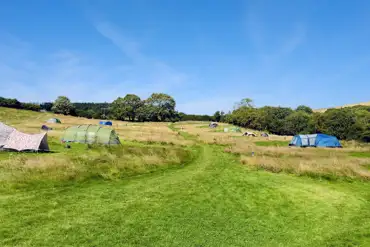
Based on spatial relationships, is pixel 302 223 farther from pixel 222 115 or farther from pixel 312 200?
pixel 222 115

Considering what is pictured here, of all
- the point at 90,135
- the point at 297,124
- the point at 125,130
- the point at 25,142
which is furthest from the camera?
the point at 297,124

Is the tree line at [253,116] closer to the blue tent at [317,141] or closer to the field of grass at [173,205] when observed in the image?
the blue tent at [317,141]

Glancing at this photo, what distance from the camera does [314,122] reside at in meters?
77.2

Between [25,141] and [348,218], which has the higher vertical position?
[25,141]

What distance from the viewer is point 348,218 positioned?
996cm

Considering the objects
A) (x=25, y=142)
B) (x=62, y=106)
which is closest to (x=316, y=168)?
(x=25, y=142)

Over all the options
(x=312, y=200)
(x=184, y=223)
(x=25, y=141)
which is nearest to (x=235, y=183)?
(x=312, y=200)

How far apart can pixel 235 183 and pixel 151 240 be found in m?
8.32

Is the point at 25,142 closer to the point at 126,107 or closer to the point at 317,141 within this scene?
the point at 317,141

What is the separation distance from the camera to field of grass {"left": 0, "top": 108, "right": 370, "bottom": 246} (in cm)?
757

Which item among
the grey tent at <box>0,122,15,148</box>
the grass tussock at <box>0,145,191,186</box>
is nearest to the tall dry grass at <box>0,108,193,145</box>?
the grey tent at <box>0,122,15,148</box>

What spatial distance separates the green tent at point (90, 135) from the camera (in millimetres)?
31406

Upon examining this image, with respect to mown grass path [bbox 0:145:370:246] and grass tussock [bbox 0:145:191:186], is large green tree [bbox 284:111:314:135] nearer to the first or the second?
mown grass path [bbox 0:145:370:246]

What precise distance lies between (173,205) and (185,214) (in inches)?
41.7
